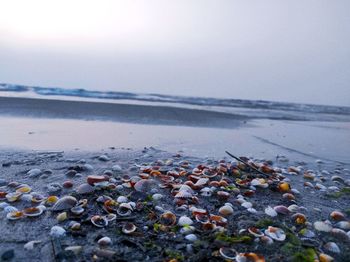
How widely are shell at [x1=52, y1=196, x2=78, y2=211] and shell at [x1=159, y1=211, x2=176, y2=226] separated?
2.60ft

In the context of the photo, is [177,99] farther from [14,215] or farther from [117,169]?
[14,215]

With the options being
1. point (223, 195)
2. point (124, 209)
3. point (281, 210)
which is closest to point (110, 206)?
point (124, 209)

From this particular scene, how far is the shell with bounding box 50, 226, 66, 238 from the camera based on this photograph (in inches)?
94.1

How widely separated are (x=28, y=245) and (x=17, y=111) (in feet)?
30.1

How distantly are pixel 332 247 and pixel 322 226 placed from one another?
1.17ft

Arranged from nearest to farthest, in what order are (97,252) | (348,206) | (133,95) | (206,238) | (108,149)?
(97,252) → (206,238) → (348,206) → (108,149) → (133,95)

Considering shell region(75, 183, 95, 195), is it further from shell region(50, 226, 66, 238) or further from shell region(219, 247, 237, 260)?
shell region(219, 247, 237, 260)

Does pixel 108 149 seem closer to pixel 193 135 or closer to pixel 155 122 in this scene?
pixel 193 135

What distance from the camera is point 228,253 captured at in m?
2.22

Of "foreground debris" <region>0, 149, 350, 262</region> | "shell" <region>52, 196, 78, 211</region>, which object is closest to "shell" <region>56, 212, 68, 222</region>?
"foreground debris" <region>0, 149, 350, 262</region>

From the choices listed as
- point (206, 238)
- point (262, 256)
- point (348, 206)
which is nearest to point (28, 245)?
point (206, 238)

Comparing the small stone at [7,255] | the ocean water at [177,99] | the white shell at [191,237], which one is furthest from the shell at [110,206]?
the ocean water at [177,99]

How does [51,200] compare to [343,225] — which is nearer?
[343,225]

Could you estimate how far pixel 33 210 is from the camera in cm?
274
